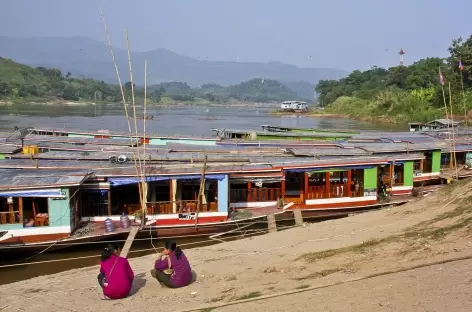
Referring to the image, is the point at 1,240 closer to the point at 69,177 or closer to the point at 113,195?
the point at 69,177

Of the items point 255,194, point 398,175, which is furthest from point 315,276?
point 398,175

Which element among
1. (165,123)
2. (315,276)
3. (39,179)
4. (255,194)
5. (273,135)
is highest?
(273,135)

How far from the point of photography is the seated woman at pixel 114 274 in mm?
6434

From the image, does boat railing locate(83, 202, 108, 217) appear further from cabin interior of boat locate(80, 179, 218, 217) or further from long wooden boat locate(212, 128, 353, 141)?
long wooden boat locate(212, 128, 353, 141)

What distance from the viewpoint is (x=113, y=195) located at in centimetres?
1240

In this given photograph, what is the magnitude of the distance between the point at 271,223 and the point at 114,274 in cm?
618

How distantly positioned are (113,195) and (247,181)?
3.46m

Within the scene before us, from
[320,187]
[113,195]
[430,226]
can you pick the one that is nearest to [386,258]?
[430,226]

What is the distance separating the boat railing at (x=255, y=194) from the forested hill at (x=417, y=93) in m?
29.2

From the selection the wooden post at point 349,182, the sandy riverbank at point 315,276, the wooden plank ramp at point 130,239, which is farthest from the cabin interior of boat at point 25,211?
the wooden post at point 349,182

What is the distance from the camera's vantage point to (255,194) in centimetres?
1338

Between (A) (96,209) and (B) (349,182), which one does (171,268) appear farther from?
(B) (349,182)

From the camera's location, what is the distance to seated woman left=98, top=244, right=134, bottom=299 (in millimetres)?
6434

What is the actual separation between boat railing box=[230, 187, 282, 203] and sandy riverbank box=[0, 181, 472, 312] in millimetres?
2679
